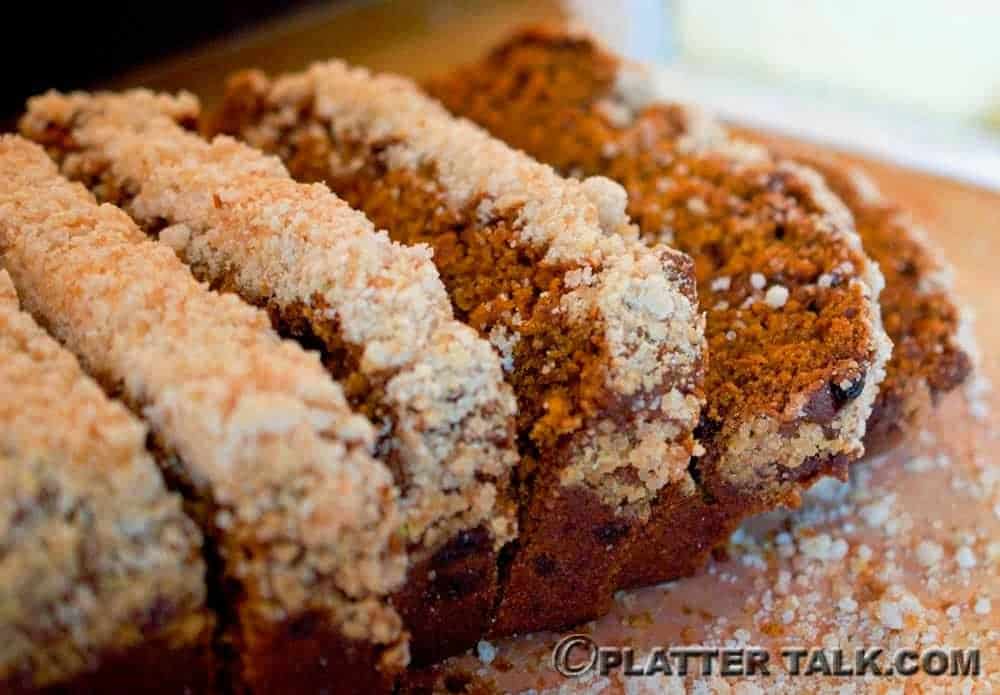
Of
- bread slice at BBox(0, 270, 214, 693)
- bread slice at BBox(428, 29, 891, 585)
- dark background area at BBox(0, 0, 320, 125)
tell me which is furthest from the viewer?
dark background area at BBox(0, 0, 320, 125)

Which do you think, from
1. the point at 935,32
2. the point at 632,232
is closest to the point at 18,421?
the point at 632,232

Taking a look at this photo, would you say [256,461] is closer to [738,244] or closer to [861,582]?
[738,244]

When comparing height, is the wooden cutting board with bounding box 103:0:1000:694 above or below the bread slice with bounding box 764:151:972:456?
below

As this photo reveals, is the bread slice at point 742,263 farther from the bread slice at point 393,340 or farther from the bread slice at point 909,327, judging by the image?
the bread slice at point 393,340

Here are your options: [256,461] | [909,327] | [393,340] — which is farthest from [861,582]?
[256,461]

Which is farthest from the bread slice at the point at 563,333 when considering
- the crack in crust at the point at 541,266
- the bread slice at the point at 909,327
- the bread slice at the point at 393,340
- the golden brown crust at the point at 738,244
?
the bread slice at the point at 909,327

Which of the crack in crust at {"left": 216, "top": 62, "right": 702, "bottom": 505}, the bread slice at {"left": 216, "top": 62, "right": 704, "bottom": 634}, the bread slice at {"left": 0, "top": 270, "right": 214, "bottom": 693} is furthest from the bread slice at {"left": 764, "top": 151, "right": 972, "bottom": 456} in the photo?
the bread slice at {"left": 0, "top": 270, "right": 214, "bottom": 693}

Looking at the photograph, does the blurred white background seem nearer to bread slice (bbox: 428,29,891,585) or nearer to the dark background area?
bread slice (bbox: 428,29,891,585)
